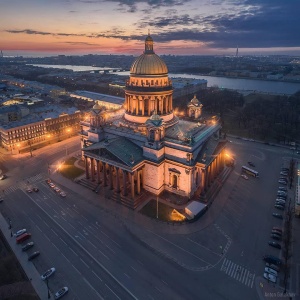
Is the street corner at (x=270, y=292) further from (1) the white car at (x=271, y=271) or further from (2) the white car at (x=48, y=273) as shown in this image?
(2) the white car at (x=48, y=273)

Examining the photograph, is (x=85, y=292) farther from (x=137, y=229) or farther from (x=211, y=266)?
(x=211, y=266)

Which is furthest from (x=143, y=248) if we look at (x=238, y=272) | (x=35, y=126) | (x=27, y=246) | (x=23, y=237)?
(x=35, y=126)

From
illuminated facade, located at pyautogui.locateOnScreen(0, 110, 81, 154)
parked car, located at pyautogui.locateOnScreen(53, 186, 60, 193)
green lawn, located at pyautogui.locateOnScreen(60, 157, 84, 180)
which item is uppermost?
illuminated facade, located at pyautogui.locateOnScreen(0, 110, 81, 154)

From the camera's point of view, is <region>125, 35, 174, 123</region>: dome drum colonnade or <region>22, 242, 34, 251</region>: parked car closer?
<region>22, 242, 34, 251</region>: parked car

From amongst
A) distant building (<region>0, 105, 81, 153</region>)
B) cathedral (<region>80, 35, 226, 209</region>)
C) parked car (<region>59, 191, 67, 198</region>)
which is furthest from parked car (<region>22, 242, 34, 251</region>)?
distant building (<region>0, 105, 81, 153</region>)

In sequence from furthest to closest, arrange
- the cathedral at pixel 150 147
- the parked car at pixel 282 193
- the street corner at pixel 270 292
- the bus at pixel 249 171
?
1. the bus at pixel 249 171
2. the parked car at pixel 282 193
3. the cathedral at pixel 150 147
4. the street corner at pixel 270 292

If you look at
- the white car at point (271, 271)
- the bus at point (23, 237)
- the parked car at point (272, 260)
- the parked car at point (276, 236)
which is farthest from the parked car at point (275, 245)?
the bus at point (23, 237)

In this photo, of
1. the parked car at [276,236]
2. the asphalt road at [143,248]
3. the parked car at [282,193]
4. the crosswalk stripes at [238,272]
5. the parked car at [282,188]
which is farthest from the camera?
the parked car at [282,188]

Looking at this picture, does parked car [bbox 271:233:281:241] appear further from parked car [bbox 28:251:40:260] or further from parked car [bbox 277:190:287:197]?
parked car [bbox 28:251:40:260]
